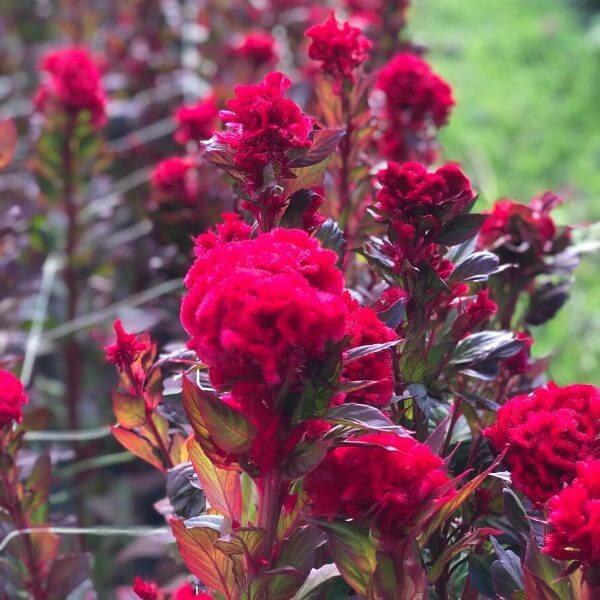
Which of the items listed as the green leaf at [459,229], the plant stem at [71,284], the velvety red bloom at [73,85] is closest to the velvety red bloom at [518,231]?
the green leaf at [459,229]

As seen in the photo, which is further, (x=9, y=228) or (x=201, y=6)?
(x=201, y=6)

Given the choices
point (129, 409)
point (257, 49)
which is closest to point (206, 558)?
point (129, 409)

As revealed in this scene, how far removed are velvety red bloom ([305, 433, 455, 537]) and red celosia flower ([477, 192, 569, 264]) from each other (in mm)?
681

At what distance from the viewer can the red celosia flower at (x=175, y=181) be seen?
187 cm

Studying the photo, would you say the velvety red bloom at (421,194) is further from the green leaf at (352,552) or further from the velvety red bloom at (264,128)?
the green leaf at (352,552)

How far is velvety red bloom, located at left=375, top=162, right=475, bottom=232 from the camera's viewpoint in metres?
0.99

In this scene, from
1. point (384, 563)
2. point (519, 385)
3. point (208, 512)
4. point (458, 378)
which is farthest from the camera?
point (519, 385)

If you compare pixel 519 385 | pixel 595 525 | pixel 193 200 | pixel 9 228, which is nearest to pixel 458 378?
pixel 519 385

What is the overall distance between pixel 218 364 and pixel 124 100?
2.70 metres

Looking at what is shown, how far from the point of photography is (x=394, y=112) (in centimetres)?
175

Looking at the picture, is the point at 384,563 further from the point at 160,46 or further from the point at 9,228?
the point at 160,46

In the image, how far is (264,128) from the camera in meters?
0.94

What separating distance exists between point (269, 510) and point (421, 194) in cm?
36

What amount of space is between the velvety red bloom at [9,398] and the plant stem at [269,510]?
386mm
